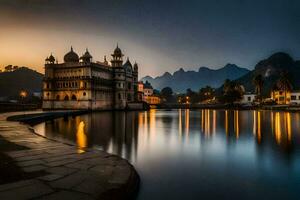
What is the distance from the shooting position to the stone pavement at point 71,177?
281 inches

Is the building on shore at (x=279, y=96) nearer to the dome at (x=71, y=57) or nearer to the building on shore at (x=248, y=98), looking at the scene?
the building on shore at (x=248, y=98)

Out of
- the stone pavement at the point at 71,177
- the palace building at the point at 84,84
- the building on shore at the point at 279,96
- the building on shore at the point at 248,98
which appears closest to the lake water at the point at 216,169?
the stone pavement at the point at 71,177

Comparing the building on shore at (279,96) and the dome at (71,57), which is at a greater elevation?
the dome at (71,57)

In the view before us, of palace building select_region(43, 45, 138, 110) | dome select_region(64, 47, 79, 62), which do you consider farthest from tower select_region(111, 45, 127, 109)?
dome select_region(64, 47, 79, 62)

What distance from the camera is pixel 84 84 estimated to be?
87.4 metres

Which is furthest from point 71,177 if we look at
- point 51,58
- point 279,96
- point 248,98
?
point 248,98

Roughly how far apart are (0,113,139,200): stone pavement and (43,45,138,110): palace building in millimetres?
75533

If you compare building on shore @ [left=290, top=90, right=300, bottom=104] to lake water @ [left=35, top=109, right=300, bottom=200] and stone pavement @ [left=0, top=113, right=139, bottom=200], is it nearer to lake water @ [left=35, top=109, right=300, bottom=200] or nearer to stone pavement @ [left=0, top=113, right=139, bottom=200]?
lake water @ [left=35, top=109, right=300, bottom=200]

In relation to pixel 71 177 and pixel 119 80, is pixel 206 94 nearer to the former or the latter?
pixel 119 80

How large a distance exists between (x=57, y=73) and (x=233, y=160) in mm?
90205

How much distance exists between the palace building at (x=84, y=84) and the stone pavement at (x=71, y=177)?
248 ft

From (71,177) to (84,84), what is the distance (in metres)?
81.6

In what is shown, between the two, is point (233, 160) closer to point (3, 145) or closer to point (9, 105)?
point (3, 145)

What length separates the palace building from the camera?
87.6 m
